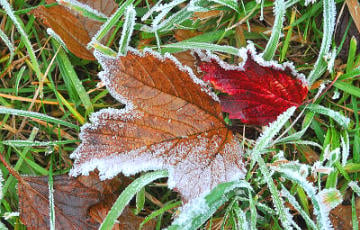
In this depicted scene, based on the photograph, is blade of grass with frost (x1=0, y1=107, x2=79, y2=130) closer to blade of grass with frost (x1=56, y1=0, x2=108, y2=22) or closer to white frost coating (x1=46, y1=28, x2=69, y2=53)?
white frost coating (x1=46, y1=28, x2=69, y2=53)

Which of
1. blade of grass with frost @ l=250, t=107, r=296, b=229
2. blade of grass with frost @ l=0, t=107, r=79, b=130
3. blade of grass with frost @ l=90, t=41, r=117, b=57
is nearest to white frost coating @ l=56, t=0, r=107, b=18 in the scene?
blade of grass with frost @ l=90, t=41, r=117, b=57

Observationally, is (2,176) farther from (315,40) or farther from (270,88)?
(315,40)

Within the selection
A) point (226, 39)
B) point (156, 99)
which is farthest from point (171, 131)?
point (226, 39)

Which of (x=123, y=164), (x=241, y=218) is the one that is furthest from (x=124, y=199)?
(x=241, y=218)

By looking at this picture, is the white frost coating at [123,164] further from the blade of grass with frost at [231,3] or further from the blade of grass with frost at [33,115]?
the blade of grass with frost at [231,3]

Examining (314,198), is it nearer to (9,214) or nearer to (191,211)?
(191,211)
